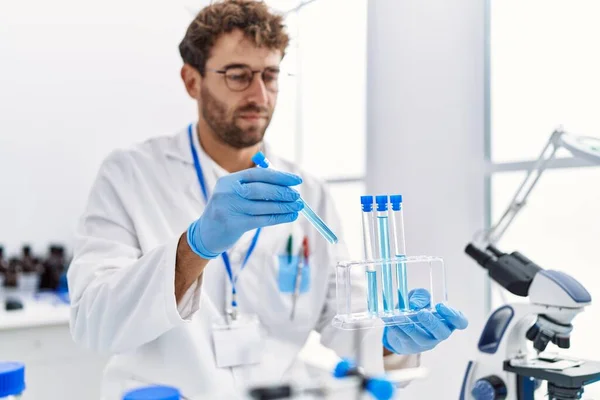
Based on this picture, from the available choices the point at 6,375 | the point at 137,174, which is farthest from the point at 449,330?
the point at 137,174

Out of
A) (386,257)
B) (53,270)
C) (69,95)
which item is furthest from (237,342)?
(69,95)

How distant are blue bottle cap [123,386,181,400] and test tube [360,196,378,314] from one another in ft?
1.21

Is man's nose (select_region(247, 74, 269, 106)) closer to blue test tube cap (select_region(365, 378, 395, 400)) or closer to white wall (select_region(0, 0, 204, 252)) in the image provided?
blue test tube cap (select_region(365, 378, 395, 400))

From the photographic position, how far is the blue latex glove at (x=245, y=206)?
3.33 feet

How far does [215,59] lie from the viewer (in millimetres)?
1522

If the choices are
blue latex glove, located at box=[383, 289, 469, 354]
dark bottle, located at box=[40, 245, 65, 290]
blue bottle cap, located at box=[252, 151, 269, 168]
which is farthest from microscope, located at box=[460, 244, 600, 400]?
dark bottle, located at box=[40, 245, 65, 290]

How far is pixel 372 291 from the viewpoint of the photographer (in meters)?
0.93

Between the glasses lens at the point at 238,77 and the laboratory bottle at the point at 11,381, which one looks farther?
the glasses lens at the point at 238,77

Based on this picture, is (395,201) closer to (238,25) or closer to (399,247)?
(399,247)

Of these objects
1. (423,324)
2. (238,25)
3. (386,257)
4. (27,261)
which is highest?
(238,25)

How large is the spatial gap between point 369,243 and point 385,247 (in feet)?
0.09

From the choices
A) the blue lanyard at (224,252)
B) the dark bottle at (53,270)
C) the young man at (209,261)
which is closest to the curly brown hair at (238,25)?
the young man at (209,261)

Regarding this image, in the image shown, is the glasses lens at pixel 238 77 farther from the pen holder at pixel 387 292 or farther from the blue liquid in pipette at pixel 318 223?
the pen holder at pixel 387 292

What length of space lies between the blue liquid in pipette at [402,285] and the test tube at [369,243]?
0.04m
